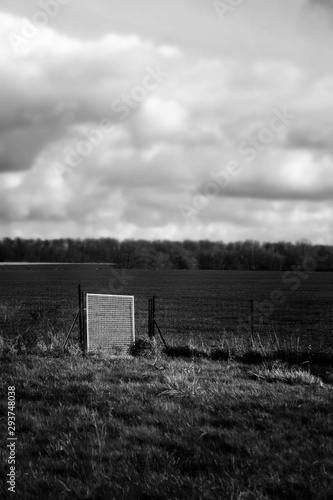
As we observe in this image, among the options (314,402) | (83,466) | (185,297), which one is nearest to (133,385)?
(314,402)

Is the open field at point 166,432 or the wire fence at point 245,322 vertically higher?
the open field at point 166,432

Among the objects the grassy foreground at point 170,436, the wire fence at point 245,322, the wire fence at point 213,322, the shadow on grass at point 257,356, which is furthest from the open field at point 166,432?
the wire fence at point 245,322

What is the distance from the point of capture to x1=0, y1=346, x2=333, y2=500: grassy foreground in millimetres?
4047

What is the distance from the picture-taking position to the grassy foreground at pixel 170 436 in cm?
405

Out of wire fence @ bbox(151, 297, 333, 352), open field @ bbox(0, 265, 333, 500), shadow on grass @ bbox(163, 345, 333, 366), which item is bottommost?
wire fence @ bbox(151, 297, 333, 352)

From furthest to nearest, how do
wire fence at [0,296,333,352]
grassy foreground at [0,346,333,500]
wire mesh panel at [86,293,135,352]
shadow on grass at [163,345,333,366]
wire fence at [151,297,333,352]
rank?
wire fence at [151,297,333,352] → wire fence at [0,296,333,352] → wire mesh panel at [86,293,135,352] → shadow on grass at [163,345,333,366] → grassy foreground at [0,346,333,500]

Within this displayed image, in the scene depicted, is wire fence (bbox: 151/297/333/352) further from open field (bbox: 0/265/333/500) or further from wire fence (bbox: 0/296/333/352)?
open field (bbox: 0/265/333/500)

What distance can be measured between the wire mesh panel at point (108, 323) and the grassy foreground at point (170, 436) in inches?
180

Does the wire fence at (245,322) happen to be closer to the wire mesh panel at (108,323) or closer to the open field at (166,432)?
the wire mesh panel at (108,323)

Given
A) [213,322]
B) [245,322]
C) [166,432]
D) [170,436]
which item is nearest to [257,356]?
[166,432]

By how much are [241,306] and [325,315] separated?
825cm

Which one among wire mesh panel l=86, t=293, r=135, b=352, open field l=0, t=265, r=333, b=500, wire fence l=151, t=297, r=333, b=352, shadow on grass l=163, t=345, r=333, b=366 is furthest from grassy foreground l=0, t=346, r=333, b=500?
wire fence l=151, t=297, r=333, b=352

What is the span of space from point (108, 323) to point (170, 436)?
27.2 feet

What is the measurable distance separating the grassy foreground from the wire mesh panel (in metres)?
4.58
